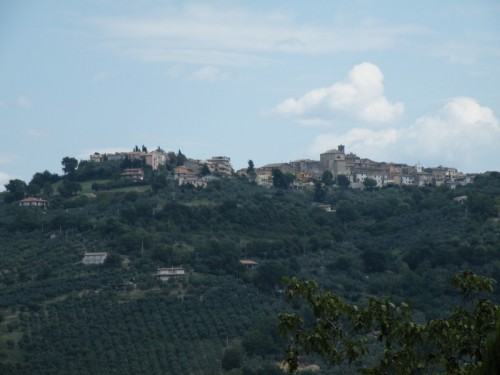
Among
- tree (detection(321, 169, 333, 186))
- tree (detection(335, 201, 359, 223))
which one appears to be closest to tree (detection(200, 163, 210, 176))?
tree (detection(321, 169, 333, 186))

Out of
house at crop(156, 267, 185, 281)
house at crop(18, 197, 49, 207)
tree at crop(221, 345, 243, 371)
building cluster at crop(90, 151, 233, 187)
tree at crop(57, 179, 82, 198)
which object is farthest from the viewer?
building cluster at crop(90, 151, 233, 187)

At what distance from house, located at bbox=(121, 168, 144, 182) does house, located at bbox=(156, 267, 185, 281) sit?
25.3 metres

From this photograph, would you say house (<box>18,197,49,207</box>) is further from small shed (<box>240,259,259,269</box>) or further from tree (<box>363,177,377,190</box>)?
tree (<box>363,177,377,190</box>)

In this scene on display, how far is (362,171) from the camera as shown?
95.8 meters

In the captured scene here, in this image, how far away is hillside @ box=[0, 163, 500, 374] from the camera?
38250 mm

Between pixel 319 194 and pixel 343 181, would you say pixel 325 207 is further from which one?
pixel 343 181

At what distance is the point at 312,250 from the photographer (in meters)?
59.7

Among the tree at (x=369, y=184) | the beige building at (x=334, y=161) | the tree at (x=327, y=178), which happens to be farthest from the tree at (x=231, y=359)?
the beige building at (x=334, y=161)

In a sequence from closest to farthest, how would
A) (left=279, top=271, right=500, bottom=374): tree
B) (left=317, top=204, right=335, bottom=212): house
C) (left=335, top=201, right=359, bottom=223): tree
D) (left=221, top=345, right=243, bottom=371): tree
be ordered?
(left=279, top=271, right=500, bottom=374): tree, (left=221, top=345, right=243, bottom=371): tree, (left=335, top=201, right=359, bottom=223): tree, (left=317, top=204, right=335, bottom=212): house

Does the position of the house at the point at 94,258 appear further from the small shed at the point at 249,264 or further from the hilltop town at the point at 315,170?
the hilltop town at the point at 315,170

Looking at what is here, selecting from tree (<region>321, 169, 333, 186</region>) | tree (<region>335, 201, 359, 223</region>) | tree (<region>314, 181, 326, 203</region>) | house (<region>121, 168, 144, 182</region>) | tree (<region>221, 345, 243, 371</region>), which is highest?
house (<region>121, 168, 144, 182</region>)

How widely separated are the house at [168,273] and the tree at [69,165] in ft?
99.8

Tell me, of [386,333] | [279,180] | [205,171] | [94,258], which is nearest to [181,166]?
[205,171]

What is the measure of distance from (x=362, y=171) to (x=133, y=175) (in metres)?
27.8
